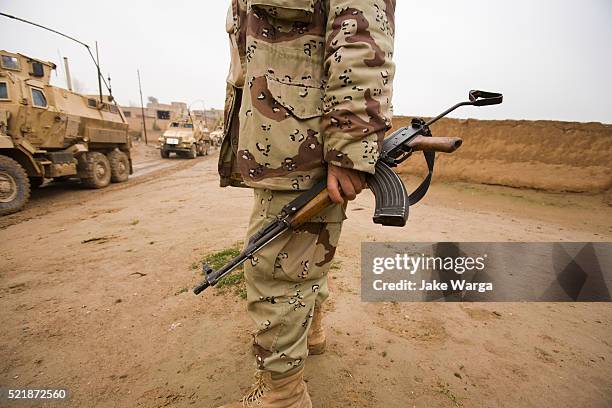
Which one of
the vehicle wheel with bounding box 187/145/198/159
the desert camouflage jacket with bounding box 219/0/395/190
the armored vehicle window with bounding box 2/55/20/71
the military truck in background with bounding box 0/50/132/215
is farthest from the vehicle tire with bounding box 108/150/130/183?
the desert camouflage jacket with bounding box 219/0/395/190

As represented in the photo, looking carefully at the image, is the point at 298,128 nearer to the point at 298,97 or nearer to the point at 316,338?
the point at 298,97

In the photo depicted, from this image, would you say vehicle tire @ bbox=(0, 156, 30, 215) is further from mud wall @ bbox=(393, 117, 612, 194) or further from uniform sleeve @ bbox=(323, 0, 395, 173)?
mud wall @ bbox=(393, 117, 612, 194)

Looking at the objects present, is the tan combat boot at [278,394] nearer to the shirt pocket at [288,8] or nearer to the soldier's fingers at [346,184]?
the soldier's fingers at [346,184]

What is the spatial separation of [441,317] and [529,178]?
5.72 m

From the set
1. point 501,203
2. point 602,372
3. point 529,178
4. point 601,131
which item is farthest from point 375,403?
point 601,131

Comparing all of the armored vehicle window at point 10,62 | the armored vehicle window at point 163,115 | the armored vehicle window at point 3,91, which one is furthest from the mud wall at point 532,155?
the armored vehicle window at point 163,115

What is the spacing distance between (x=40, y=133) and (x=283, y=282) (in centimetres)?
727

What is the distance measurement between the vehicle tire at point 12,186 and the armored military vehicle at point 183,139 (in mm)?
9966

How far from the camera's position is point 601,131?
223 inches

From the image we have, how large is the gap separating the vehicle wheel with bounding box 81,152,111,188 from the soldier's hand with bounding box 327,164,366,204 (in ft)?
27.0

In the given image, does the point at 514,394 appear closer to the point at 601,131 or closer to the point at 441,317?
the point at 441,317

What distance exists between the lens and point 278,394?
1.28m

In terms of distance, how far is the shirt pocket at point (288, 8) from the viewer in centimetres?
102

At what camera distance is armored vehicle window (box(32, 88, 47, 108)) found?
5.95 m
